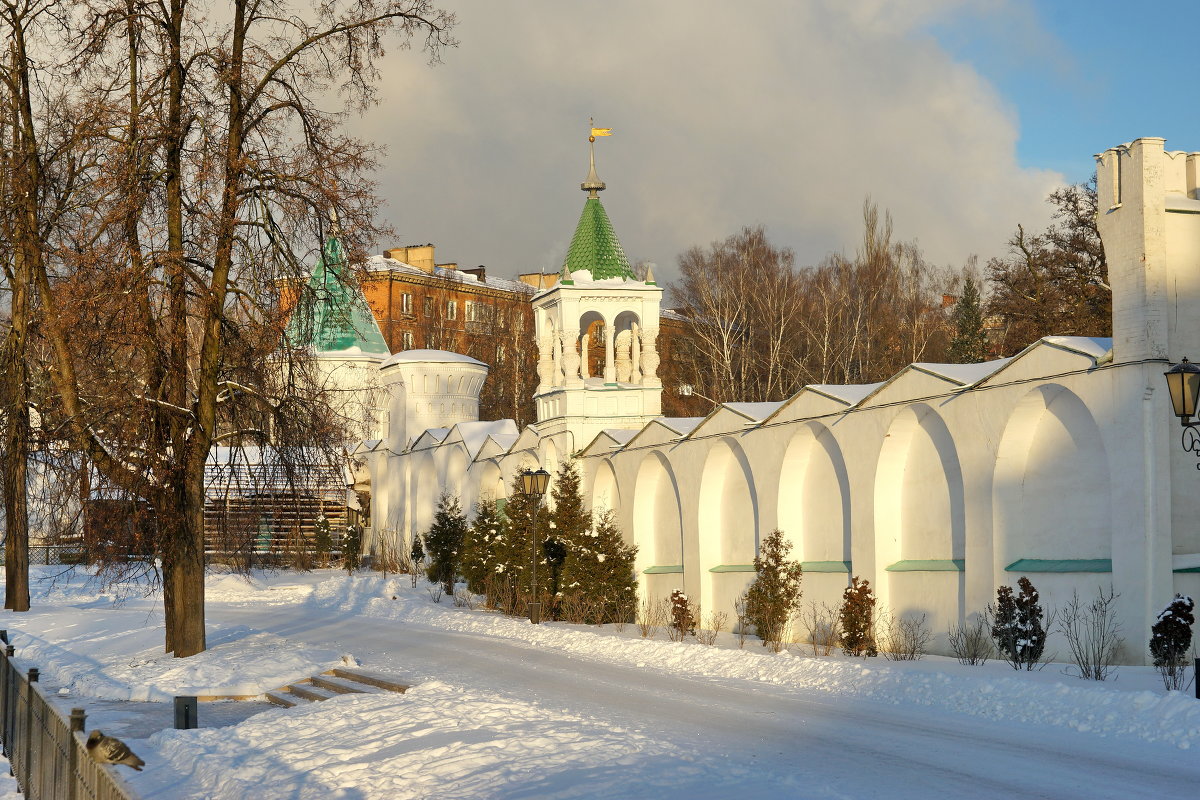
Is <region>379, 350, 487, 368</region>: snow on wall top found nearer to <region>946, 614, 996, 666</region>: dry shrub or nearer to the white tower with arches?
the white tower with arches

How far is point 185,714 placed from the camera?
41.8 feet

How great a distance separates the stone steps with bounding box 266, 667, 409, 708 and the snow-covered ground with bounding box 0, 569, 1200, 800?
321mm

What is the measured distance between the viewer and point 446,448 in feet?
129

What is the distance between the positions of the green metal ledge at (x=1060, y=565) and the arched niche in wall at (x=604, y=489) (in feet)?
44.5

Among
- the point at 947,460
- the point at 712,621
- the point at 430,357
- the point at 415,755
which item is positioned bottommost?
the point at 712,621

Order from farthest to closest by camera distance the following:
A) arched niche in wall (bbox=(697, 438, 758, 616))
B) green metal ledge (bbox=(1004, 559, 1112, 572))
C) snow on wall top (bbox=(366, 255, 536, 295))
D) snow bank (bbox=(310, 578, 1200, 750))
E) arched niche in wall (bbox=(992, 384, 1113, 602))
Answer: snow on wall top (bbox=(366, 255, 536, 295)) < arched niche in wall (bbox=(697, 438, 758, 616)) < arched niche in wall (bbox=(992, 384, 1113, 602)) < green metal ledge (bbox=(1004, 559, 1112, 572)) < snow bank (bbox=(310, 578, 1200, 750))

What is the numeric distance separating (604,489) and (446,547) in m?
5.38

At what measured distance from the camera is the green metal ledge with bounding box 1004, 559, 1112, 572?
1559 centimetres

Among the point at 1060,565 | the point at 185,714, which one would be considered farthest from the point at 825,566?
the point at 185,714

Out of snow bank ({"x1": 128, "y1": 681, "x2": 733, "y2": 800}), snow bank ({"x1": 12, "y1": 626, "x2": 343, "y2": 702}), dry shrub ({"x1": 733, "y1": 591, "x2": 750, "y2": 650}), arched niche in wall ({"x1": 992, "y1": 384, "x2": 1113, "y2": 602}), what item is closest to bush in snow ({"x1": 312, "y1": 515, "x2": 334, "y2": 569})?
dry shrub ({"x1": 733, "y1": 591, "x2": 750, "y2": 650})

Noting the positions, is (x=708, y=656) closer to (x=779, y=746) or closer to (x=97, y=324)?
(x=779, y=746)

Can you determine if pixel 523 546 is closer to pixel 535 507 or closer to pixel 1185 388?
pixel 535 507

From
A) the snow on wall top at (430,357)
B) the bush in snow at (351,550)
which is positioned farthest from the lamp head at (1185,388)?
the snow on wall top at (430,357)

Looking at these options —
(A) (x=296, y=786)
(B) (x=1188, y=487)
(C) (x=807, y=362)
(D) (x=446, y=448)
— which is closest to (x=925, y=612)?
(B) (x=1188, y=487)
